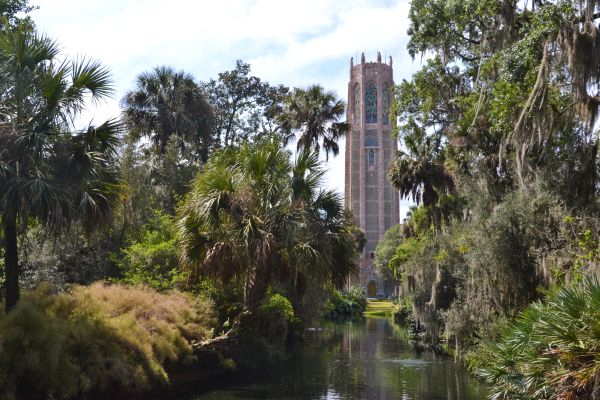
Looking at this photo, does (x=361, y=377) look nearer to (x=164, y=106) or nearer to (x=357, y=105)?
(x=164, y=106)

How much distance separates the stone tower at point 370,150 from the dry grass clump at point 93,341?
10424 cm

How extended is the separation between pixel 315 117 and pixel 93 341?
19572 mm

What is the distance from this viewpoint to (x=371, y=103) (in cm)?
12288

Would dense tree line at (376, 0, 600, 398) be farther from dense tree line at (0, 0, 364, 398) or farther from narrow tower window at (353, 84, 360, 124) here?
narrow tower window at (353, 84, 360, 124)

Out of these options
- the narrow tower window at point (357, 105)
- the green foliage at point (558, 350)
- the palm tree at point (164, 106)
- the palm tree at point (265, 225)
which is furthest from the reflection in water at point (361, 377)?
the narrow tower window at point (357, 105)

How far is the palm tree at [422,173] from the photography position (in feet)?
97.1

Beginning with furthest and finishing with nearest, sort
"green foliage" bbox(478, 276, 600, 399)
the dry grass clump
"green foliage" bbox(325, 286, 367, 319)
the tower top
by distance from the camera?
1. the tower top
2. "green foliage" bbox(325, 286, 367, 319)
3. the dry grass clump
4. "green foliage" bbox(478, 276, 600, 399)

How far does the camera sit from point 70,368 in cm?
1089

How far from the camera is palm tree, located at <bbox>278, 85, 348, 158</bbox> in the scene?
2998 cm

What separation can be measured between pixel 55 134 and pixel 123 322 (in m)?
4.16

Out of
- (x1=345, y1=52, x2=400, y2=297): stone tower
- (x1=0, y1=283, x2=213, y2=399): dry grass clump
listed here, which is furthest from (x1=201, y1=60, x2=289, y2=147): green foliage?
(x1=345, y1=52, x2=400, y2=297): stone tower

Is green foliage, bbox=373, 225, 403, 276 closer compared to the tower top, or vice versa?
green foliage, bbox=373, 225, 403, 276

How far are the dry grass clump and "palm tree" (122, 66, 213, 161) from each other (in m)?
18.7

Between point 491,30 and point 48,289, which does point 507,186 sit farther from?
point 48,289
